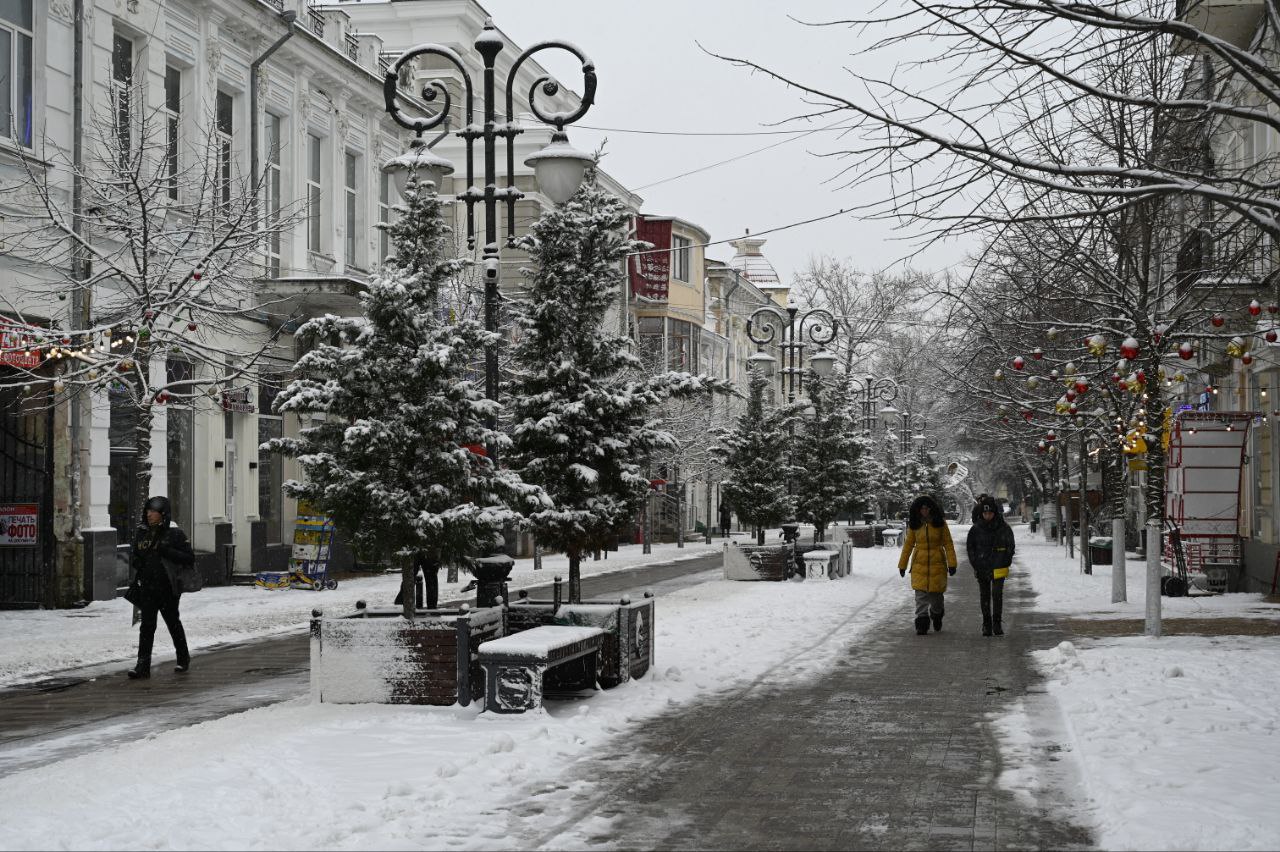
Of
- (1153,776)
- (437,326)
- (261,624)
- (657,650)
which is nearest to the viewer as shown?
(1153,776)

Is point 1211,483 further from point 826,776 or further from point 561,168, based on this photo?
point 826,776

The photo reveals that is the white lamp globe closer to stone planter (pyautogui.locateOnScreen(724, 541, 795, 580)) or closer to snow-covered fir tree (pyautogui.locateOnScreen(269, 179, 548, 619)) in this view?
snow-covered fir tree (pyautogui.locateOnScreen(269, 179, 548, 619))

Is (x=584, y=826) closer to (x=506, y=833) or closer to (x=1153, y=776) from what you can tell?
(x=506, y=833)

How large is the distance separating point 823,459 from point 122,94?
776 inches

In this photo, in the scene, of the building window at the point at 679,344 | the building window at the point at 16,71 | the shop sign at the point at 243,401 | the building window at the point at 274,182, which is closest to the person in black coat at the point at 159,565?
the building window at the point at 16,71

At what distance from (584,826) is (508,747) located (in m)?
1.85

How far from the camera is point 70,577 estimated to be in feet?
72.6

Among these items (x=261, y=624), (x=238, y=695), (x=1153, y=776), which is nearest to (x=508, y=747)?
(x=1153, y=776)

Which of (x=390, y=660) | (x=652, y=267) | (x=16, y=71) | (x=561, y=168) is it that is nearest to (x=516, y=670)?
(x=390, y=660)

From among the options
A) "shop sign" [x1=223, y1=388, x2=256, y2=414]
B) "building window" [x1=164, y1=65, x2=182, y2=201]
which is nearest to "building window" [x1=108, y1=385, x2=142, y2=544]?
"shop sign" [x1=223, y1=388, x2=256, y2=414]

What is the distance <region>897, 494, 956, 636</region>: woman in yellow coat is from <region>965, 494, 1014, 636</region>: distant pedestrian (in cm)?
33

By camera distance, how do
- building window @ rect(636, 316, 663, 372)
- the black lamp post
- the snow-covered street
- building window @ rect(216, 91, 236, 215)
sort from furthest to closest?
building window @ rect(636, 316, 663, 372), building window @ rect(216, 91, 236, 215), the black lamp post, the snow-covered street

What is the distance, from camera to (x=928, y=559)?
17578mm

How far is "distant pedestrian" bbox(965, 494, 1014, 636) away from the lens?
1742cm
